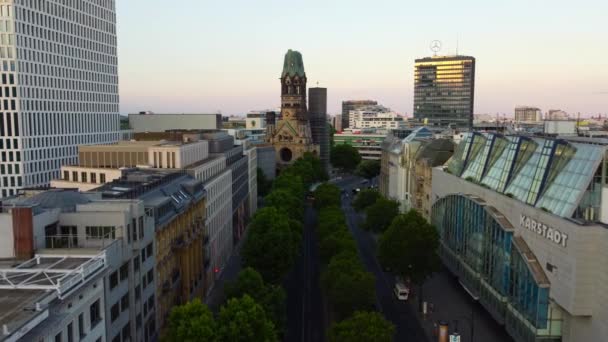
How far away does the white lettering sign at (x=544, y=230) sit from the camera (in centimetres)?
5241

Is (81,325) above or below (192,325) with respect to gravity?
above

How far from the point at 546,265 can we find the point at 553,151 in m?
12.9

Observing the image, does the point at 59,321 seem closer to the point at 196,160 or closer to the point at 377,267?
the point at 196,160

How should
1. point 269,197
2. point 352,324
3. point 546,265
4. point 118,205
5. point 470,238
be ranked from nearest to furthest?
point 118,205
point 352,324
point 546,265
point 470,238
point 269,197

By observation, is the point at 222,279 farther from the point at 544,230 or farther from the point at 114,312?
the point at 544,230

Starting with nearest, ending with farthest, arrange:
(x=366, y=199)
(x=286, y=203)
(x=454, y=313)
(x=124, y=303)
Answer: (x=124, y=303), (x=454, y=313), (x=286, y=203), (x=366, y=199)

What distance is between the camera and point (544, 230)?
184 feet

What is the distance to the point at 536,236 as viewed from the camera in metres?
58.0

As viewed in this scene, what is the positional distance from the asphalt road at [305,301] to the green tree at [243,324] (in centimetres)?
1909

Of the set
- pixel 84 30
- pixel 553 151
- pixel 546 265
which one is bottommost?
pixel 546 265

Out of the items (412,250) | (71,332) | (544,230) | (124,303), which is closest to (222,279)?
(412,250)

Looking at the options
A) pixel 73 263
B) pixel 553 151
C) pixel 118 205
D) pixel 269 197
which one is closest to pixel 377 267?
pixel 269 197

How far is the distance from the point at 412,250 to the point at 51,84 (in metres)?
108

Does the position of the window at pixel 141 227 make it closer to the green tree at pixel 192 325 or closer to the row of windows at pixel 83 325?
the green tree at pixel 192 325
